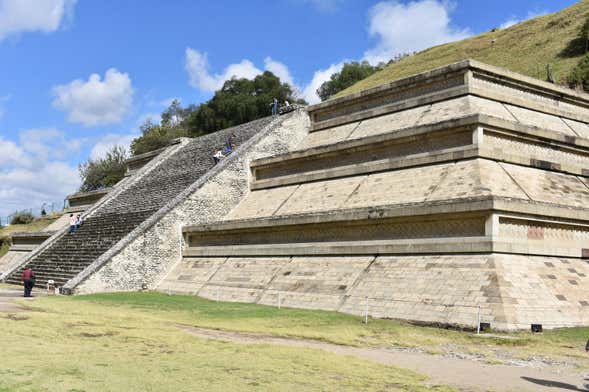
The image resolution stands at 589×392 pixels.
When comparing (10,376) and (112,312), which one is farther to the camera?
(112,312)

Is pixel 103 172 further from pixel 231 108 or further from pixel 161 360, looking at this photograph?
pixel 161 360

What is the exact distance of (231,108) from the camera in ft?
153

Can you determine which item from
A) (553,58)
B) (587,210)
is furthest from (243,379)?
(553,58)

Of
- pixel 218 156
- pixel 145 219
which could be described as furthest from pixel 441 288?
pixel 218 156

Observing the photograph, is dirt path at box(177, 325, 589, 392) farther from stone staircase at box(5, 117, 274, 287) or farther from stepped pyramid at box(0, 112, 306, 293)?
stone staircase at box(5, 117, 274, 287)

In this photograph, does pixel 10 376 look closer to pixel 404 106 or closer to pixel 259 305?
pixel 259 305

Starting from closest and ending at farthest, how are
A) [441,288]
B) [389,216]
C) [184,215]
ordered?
[441,288] < [389,216] < [184,215]

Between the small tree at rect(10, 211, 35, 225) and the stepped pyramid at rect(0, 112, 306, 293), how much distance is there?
55.4 feet

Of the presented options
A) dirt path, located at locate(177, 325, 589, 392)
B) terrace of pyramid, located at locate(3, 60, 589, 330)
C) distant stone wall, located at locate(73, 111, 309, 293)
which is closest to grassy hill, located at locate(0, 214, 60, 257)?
terrace of pyramid, located at locate(3, 60, 589, 330)

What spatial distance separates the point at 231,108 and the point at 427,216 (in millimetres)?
35214

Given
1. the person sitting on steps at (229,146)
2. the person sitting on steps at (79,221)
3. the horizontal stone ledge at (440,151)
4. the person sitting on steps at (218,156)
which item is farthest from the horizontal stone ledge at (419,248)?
the person sitting on steps at (79,221)

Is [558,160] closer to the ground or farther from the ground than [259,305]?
farther from the ground

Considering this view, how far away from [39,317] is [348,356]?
5844mm

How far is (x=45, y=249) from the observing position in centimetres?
2302
